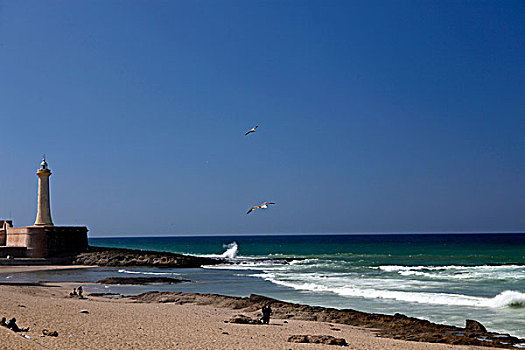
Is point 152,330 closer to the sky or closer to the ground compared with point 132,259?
closer to the ground

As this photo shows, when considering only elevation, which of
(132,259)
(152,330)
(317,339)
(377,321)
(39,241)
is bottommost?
(377,321)

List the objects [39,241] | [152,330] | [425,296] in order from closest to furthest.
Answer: [152,330] → [425,296] → [39,241]

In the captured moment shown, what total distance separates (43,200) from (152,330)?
32.4 m

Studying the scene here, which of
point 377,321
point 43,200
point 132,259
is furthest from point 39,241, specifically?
point 377,321

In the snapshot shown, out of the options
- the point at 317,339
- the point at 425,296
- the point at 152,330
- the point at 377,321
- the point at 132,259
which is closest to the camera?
the point at 317,339

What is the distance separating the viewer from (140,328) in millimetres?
13125

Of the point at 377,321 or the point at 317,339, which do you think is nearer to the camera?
the point at 317,339

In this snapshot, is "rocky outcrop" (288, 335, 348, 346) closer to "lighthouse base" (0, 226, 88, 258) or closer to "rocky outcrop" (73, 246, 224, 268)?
"rocky outcrop" (73, 246, 224, 268)

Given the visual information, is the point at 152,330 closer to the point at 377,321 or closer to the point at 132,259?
the point at 377,321

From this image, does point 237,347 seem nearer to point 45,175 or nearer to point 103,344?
point 103,344

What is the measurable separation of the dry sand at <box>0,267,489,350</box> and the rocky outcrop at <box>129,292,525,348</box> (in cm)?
58

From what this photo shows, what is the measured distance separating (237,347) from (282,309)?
631 centimetres

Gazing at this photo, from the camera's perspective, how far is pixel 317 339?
1241 cm

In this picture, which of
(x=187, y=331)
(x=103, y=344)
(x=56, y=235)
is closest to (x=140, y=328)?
(x=187, y=331)
